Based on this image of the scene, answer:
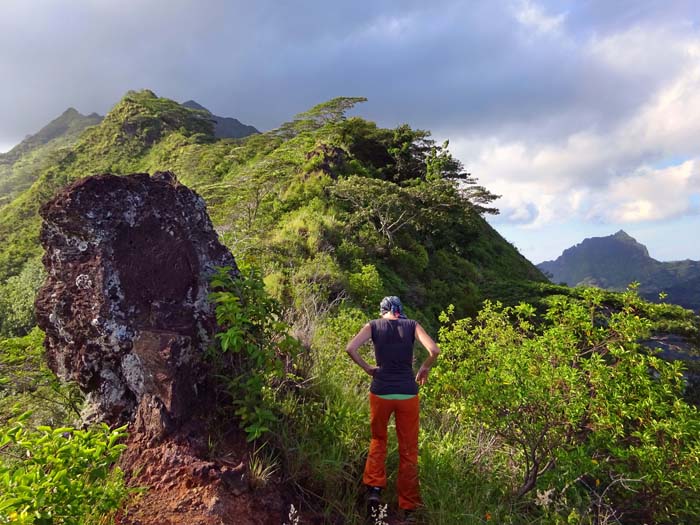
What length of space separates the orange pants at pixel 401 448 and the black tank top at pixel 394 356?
9 cm

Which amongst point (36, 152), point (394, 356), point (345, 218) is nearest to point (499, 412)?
point (394, 356)

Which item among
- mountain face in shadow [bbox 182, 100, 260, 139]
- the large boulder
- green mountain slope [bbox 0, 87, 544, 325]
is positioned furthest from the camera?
mountain face in shadow [bbox 182, 100, 260, 139]

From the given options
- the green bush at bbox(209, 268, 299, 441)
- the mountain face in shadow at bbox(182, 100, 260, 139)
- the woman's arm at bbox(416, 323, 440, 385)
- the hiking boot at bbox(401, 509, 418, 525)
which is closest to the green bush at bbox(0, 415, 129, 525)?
the green bush at bbox(209, 268, 299, 441)

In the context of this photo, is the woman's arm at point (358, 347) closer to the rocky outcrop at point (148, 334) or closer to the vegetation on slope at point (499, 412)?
the vegetation on slope at point (499, 412)

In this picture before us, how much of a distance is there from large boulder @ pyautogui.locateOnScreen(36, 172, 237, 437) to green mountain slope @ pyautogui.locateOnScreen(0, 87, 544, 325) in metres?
0.90

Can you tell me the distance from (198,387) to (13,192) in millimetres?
66325

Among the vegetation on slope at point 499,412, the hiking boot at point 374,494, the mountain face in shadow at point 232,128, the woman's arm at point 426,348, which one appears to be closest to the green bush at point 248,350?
the vegetation on slope at point 499,412

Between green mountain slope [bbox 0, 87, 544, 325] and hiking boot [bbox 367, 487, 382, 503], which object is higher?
green mountain slope [bbox 0, 87, 544, 325]

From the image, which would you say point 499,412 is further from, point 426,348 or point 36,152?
point 36,152

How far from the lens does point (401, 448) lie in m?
2.92

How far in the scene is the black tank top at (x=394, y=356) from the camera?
9.98 ft

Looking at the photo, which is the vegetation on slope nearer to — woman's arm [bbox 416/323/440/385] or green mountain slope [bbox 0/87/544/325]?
woman's arm [bbox 416/323/440/385]

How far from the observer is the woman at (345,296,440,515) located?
2816 mm

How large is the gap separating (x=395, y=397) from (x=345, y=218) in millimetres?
13073
